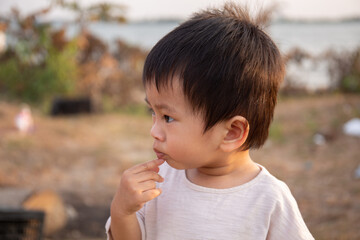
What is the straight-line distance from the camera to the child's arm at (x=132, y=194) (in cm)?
121

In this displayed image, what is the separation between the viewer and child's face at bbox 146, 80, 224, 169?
3.88ft

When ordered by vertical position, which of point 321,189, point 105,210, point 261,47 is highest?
point 261,47

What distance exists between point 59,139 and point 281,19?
412 centimetres

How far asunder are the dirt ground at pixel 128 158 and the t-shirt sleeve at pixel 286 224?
2366 millimetres

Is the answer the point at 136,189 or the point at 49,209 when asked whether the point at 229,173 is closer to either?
the point at 136,189

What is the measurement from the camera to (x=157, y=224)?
4.29 feet

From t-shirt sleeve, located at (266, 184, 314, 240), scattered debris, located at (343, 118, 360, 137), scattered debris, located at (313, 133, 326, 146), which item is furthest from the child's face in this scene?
scattered debris, located at (343, 118, 360, 137)

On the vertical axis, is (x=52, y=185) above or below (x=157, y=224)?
below

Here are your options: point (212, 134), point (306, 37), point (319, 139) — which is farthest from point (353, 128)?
point (212, 134)

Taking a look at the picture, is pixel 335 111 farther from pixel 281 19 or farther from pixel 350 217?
pixel 350 217

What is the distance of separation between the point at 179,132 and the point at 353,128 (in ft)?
16.3

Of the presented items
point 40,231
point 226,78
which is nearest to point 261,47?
point 226,78

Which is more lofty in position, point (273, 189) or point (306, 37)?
point (273, 189)

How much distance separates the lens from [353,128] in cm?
568
